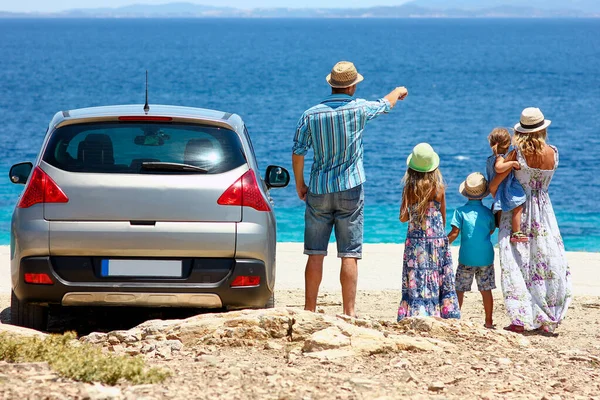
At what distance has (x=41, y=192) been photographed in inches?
250

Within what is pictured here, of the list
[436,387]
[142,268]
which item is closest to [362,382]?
[436,387]

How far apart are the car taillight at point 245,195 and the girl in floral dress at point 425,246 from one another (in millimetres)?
1235

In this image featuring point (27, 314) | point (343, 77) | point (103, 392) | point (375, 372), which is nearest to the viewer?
point (103, 392)

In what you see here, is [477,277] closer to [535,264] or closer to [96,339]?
[535,264]

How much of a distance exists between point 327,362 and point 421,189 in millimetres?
2154

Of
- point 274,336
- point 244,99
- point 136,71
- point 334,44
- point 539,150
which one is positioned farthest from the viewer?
point 334,44

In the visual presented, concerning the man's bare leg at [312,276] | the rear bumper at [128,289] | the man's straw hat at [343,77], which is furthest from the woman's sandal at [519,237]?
the rear bumper at [128,289]

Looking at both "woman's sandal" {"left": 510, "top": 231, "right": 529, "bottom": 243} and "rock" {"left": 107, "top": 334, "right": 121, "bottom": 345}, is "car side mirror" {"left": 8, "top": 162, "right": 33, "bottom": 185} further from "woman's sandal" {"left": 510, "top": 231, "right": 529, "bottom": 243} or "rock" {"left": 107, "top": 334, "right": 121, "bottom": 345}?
"woman's sandal" {"left": 510, "top": 231, "right": 529, "bottom": 243}

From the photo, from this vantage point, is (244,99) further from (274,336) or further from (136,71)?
(274,336)

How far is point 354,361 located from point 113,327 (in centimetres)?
258

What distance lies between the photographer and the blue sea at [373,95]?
87.4ft

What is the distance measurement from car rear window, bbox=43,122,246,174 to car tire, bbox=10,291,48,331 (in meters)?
1.08

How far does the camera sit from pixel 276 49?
422 ft

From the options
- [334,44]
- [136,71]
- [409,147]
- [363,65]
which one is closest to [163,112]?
[409,147]
